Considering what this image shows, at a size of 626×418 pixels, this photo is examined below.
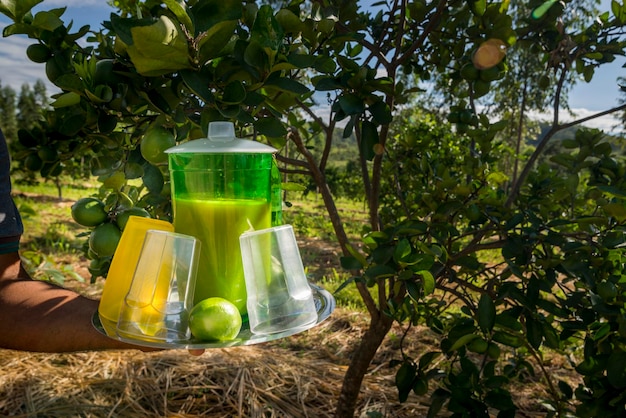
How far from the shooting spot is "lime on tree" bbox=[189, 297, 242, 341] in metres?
0.79

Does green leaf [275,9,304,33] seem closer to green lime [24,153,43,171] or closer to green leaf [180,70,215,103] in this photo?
green leaf [180,70,215,103]

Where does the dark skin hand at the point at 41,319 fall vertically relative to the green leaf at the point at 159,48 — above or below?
below

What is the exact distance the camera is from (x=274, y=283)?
0.95 metres

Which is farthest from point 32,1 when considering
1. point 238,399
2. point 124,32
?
point 238,399

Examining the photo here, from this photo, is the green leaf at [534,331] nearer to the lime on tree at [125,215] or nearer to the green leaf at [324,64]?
the green leaf at [324,64]

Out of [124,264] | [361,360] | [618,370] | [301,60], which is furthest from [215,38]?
[361,360]

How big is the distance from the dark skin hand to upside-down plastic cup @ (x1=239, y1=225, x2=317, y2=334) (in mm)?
601

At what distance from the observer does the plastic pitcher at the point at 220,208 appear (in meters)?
0.93

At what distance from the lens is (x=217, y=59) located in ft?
2.81

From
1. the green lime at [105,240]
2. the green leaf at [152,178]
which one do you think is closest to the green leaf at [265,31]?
the green leaf at [152,178]

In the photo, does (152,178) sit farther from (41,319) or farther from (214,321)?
(41,319)

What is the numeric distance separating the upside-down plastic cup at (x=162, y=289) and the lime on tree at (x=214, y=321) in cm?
6

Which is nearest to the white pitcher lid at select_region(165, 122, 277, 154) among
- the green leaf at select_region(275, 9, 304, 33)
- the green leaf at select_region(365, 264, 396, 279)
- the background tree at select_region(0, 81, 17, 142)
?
the green leaf at select_region(275, 9, 304, 33)

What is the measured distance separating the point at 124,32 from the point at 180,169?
0.35m
